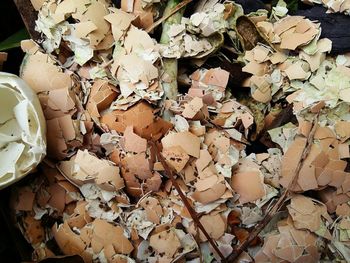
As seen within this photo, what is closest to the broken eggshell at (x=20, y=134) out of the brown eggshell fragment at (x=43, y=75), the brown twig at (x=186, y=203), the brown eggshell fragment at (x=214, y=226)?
the brown eggshell fragment at (x=43, y=75)

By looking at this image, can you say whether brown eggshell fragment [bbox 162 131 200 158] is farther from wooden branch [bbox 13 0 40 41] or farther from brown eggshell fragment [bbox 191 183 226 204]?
wooden branch [bbox 13 0 40 41]

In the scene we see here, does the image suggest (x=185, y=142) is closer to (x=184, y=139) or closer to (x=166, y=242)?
(x=184, y=139)

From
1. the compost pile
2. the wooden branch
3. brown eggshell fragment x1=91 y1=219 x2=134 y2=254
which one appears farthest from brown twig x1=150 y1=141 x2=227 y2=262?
the wooden branch

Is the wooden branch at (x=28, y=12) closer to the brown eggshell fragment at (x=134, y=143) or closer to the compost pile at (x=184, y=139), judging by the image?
the compost pile at (x=184, y=139)

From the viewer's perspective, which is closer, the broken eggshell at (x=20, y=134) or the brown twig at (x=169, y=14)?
the broken eggshell at (x=20, y=134)

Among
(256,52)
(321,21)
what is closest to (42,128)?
(256,52)

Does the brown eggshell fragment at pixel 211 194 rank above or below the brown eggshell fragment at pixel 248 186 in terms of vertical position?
above

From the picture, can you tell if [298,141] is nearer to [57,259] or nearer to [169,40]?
[169,40]

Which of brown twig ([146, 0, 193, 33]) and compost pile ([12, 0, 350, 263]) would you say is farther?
brown twig ([146, 0, 193, 33])
